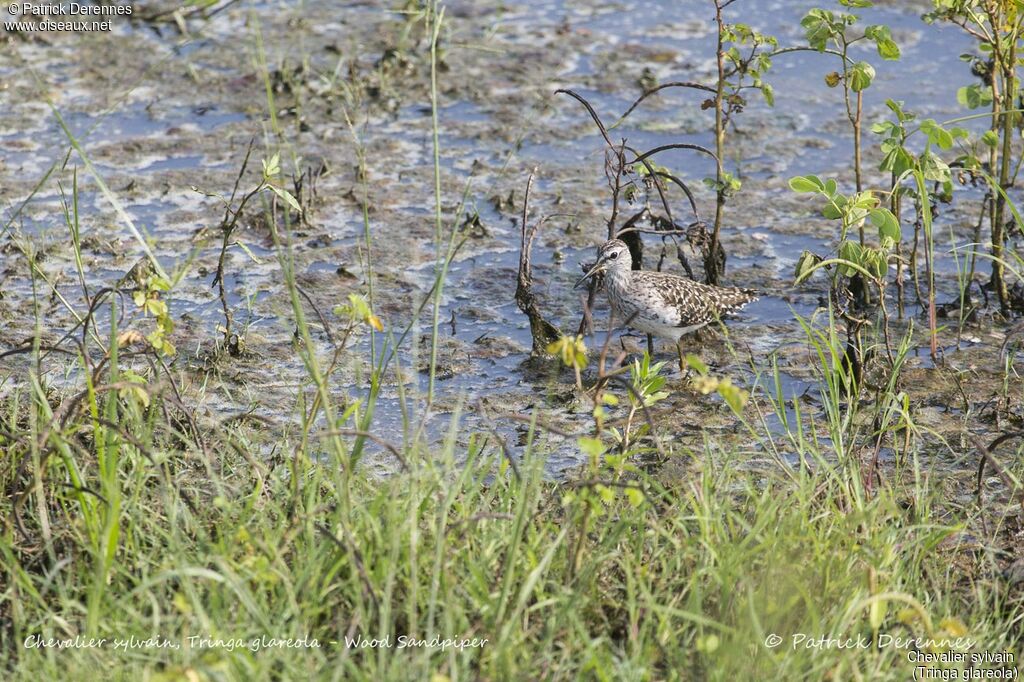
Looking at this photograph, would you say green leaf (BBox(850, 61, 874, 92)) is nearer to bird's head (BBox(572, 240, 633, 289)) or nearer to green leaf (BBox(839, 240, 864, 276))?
green leaf (BBox(839, 240, 864, 276))

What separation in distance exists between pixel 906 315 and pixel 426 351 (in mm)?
2649

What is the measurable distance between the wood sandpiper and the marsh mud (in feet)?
0.80

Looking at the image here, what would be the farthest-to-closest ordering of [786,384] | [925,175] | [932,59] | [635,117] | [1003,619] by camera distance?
[932,59]
[635,117]
[786,384]
[925,175]
[1003,619]

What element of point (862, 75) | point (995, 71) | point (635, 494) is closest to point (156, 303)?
point (635, 494)

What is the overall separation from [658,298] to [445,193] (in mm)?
2337

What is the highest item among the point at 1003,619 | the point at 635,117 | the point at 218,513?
the point at 635,117

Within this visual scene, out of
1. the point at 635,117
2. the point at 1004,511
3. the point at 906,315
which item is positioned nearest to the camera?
the point at 1004,511

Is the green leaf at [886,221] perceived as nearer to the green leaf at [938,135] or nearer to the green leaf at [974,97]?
the green leaf at [938,135]

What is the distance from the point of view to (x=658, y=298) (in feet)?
20.2

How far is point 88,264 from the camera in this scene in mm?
7164

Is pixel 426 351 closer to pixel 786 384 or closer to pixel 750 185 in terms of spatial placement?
pixel 786 384

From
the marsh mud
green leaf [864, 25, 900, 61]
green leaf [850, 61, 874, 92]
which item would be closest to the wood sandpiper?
the marsh mud

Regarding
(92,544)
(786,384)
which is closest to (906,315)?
(786,384)

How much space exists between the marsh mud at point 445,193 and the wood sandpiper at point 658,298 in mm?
242
